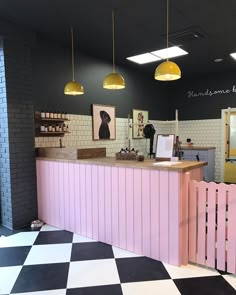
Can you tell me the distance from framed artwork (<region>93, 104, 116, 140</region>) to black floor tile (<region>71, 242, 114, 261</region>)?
234cm

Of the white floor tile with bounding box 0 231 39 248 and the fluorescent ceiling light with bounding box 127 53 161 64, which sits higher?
the fluorescent ceiling light with bounding box 127 53 161 64

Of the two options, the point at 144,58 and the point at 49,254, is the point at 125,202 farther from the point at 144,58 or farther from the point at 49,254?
the point at 144,58

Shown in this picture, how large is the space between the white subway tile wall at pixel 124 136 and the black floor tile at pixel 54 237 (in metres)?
1.32

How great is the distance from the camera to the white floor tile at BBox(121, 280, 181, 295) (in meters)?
2.05

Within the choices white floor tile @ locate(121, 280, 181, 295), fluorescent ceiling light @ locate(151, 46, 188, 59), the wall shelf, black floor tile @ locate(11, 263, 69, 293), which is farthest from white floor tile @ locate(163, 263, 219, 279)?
fluorescent ceiling light @ locate(151, 46, 188, 59)

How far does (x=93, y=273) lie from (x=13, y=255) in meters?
0.98

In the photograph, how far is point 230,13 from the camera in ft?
10.8

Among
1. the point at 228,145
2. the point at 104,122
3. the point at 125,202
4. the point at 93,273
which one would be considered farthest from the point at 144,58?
the point at 93,273

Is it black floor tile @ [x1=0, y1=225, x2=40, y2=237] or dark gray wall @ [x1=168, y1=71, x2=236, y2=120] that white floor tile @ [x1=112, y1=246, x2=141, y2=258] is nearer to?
black floor tile @ [x1=0, y1=225, x2=40, y2=237]

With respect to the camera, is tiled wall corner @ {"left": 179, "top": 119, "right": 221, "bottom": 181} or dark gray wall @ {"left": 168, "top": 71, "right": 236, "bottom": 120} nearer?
dark gray wall @ {"left": 168, "top": 71, "right": 236, "bottom": 120}

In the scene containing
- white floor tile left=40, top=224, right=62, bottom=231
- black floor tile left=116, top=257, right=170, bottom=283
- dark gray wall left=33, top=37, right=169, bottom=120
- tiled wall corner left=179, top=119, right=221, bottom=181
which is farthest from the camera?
tiled wall corner left=179, top=119, right=221, bottom=181

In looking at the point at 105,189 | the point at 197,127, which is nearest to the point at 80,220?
the point at 105,189

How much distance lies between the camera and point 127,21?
3469 millimetres

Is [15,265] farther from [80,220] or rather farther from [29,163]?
[29,163]
